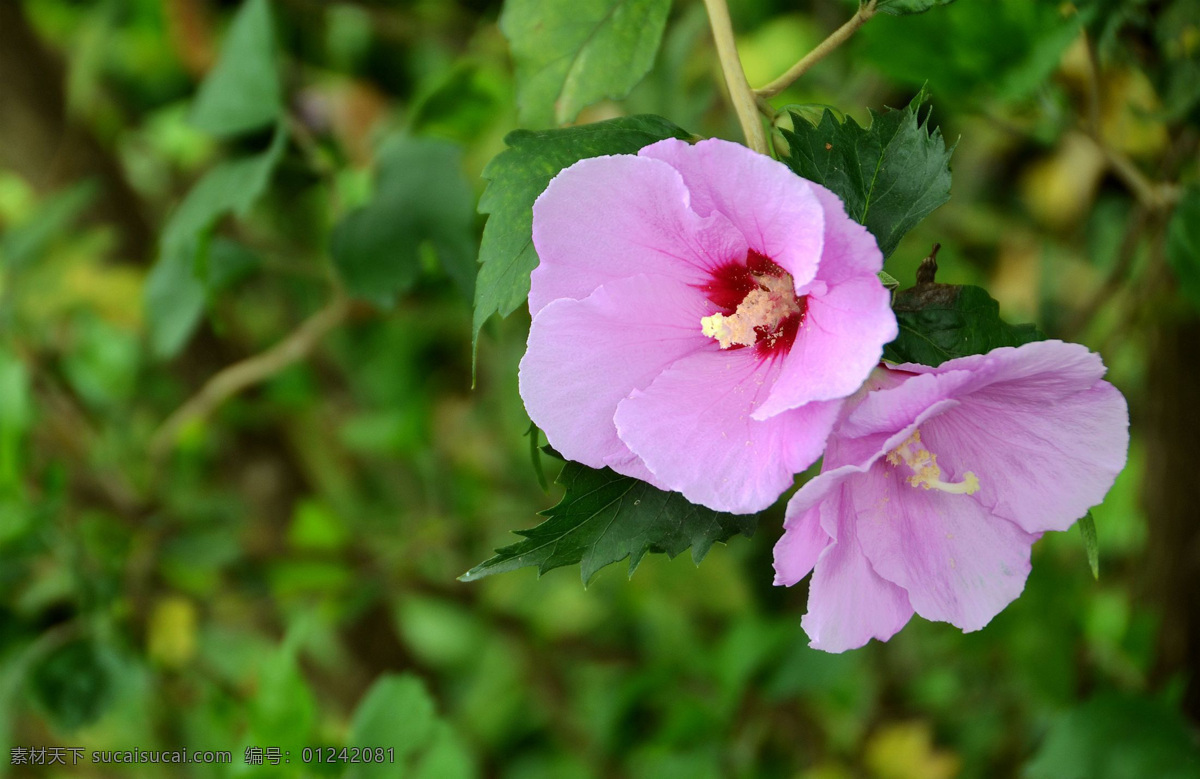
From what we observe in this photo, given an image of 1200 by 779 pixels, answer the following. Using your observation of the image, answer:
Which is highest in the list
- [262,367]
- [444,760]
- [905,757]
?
[262,367]

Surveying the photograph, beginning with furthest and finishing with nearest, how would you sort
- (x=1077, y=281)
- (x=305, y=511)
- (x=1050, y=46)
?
(x=1077, y=281) < (x=305, y=511) < (x=1050, y=46)

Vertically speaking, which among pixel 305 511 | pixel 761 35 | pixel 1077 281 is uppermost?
pixel 761 35

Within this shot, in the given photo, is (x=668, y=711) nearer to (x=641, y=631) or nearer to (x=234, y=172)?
(x=641, y=631)

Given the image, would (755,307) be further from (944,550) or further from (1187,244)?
(1187,244)

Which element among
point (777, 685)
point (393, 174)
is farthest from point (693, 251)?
point (777, 685)

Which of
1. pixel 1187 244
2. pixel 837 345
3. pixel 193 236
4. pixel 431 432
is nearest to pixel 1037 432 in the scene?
pixel 837 345

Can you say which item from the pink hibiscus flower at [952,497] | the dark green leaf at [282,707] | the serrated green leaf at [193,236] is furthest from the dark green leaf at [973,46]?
the dark green leaf at [282,707]

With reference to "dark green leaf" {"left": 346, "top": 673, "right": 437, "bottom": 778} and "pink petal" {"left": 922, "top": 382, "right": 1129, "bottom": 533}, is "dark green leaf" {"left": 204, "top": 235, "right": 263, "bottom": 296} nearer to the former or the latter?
"dark green leaf" {"left": 346, "top": 673, "right": 437, "bottom": 778}

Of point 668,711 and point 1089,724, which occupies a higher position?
point 1089,724

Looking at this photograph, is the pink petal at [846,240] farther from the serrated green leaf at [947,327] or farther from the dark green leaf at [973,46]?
the dark green leaf at [973,46]
